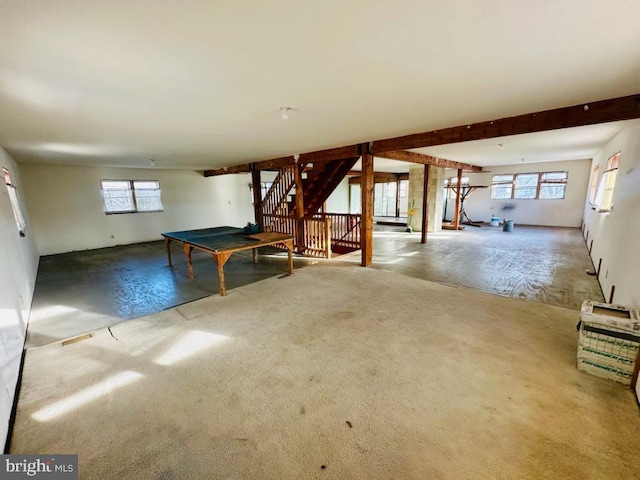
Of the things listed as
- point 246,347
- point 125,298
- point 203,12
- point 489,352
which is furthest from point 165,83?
point 489,352

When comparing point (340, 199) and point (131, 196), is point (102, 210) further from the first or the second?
point (340, 199)

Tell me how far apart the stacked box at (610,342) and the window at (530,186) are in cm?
1074

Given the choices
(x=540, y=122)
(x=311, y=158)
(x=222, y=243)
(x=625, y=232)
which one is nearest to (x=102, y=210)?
(x=222, y=243)

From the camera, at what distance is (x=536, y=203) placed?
34.8ft

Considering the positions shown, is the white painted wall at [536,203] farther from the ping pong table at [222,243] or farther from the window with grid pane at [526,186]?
the ping pong table at [222,243]

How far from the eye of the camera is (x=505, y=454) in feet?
5.00

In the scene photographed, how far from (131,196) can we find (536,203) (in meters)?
15.3

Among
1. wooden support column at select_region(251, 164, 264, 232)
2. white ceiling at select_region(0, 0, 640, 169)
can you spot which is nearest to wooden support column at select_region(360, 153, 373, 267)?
white ceiling at select_region(0, 0, 640, 169)

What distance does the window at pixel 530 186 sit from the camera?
33.1 ft

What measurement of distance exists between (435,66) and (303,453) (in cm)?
283

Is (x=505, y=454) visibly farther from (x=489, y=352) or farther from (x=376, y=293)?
(x=376, y=293)

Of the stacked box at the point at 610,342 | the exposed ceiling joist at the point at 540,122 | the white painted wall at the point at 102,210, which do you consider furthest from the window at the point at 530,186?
the white painted wall at the point at 102,210

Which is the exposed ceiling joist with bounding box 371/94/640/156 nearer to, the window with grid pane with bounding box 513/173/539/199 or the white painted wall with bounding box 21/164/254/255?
the white painted wall with bounding box 21/164/254/255

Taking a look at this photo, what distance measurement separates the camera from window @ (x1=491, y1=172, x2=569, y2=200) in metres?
10.1
